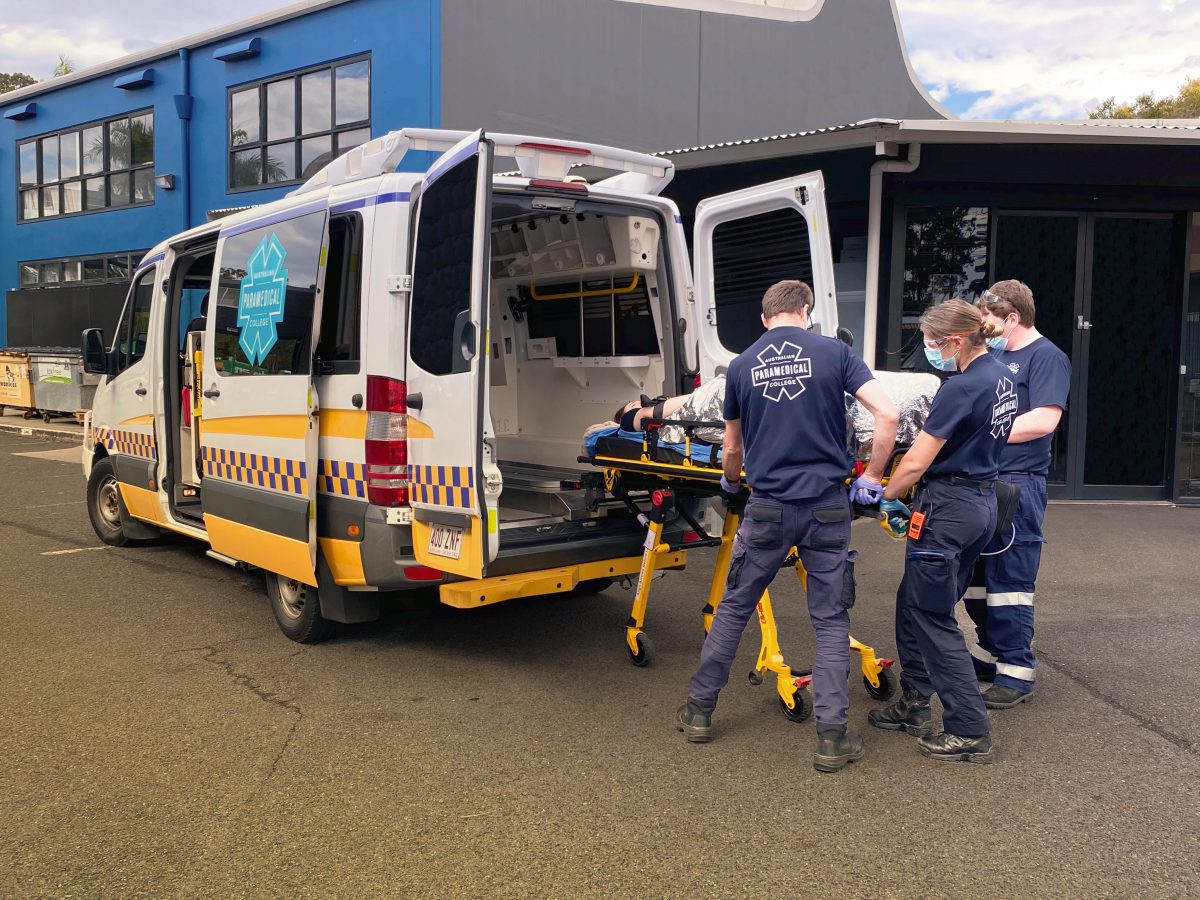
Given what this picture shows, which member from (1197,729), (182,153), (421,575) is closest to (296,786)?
(421,575)

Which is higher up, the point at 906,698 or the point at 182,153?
the point at 182,153

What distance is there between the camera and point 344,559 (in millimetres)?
4766

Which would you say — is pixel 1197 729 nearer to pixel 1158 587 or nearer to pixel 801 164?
pixel 1158 587

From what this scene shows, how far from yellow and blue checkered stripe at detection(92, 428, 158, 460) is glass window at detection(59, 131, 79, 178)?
52.6 feet

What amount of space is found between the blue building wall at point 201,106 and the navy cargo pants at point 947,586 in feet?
37.5

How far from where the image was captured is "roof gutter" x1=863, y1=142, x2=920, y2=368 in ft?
30.1

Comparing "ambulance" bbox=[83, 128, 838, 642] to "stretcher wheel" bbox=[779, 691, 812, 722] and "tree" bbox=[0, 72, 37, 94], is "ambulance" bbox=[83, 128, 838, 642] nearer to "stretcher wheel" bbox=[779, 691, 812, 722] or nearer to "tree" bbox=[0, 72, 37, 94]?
"stretcher wheel" bbox=[779, 691, 812, 722]

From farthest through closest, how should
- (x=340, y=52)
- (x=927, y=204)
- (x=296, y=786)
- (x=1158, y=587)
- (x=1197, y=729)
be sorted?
(x=340, y=52)
(x=927, y=204)
(x=1158, y=587)
(x=1197, y=729)
(x=296, y=786)

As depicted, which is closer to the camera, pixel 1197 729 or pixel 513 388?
pixel 1197 729

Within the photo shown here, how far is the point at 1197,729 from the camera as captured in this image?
4.18 meters

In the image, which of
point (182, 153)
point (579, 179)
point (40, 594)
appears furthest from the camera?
point (182, 153)

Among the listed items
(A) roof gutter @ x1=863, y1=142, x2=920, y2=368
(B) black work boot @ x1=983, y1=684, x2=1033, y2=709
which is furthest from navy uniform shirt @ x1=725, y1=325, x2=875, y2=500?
(A) roof gutter @ x1=863, y1=142, x2=920, y2=368

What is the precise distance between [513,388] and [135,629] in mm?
2696

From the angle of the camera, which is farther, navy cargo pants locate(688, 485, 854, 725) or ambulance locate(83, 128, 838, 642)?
ambulance locate(83, 128, 838, 642)
